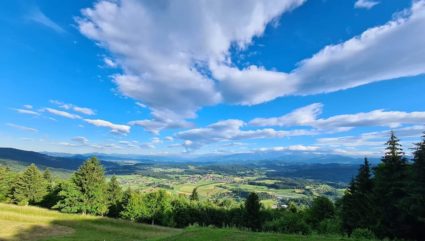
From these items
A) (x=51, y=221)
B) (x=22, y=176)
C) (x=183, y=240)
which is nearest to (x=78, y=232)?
(x=51, y=221)

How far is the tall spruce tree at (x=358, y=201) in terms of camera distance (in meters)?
41.5

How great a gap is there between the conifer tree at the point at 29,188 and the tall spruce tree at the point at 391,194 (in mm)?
80647

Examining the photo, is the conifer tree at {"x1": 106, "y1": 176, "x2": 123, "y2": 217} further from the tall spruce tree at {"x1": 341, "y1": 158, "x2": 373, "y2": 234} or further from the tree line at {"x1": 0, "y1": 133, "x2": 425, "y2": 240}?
the tall spruce tree at {"x1": 341, "y1": 158, "x2": 373, "y2": 234}

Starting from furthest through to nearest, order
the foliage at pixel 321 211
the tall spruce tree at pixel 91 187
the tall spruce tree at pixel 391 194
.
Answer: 1. the tall spruce tree at pixel 91 187
2. the foliage at pixel 321 211
3. the tall spruce tree at pixel 391 194

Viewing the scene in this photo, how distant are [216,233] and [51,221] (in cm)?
3826

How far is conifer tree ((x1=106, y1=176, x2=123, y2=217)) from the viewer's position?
81062mm

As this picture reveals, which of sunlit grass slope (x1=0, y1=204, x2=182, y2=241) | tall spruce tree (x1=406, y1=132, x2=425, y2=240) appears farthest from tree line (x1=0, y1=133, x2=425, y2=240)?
sunlit grass slope (x1=0, y1=204, x2=182, y2=241)

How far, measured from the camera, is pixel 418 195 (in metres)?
26.9

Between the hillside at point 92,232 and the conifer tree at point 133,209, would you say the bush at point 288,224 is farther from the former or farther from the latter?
the conifer tree at point 133,209

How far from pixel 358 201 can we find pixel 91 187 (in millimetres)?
59987

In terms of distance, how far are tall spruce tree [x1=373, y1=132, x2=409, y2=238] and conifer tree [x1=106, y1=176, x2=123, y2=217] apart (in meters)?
64.6

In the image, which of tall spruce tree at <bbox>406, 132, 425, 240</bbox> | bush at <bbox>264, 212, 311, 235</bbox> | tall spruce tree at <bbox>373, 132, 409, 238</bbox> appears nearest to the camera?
tall spruce tree at <bbox>406, 132, 425, 240</bbox>

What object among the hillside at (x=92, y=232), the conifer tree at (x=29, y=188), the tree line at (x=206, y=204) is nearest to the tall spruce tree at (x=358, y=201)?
the tree line at (x=206, y=204)

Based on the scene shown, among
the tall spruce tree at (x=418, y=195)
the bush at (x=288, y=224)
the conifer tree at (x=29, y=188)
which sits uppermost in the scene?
the tall spruce tree at (x=418, y=195)
